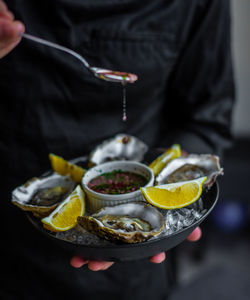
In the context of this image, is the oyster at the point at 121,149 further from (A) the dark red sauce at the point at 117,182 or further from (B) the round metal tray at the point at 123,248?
(B) the round metal tray at the point at 123,248

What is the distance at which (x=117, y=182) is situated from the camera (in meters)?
0.97

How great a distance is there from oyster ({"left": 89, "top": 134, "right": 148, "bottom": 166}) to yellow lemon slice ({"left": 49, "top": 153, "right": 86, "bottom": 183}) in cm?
11

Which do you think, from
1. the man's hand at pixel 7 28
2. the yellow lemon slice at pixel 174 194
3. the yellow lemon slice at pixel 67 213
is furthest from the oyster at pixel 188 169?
the man's hand at pixel 7 28

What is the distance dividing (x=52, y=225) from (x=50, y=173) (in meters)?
0.31

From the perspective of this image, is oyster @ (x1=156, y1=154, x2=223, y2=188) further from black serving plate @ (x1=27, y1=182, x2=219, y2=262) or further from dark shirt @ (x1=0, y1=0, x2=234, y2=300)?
dark shirt @ (x1=0, y1=0, x2=234, y2=300)

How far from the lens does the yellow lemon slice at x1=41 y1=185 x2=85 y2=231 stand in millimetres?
768

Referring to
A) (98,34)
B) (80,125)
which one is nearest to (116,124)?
(80,125)

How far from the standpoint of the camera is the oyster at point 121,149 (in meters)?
1.10

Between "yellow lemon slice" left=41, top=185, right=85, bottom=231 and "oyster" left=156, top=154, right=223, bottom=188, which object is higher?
"yellow lemon slice" left=41, top=185, right=85, bottom=231

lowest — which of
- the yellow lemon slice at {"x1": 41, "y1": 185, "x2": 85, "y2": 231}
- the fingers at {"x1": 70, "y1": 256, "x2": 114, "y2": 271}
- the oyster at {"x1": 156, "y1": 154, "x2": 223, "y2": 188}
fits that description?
the fingers at {"x1": 70, "y1": 256, "x2": 114, "y2": 271}

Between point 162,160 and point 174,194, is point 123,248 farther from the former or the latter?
point 162,160

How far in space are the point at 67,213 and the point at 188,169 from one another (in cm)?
40

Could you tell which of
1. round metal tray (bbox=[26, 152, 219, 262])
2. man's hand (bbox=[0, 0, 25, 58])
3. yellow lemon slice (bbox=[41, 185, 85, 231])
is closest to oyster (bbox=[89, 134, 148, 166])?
yellow lemon slice (bbox=[41, 185, 85, 231])

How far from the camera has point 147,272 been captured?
52.4 inches
